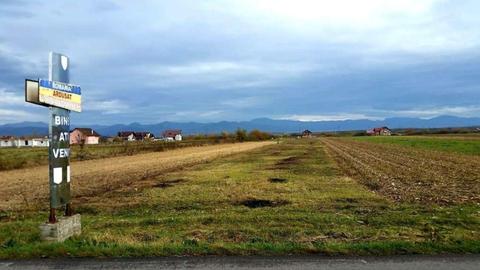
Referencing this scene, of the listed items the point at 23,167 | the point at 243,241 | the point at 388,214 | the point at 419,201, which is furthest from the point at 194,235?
the point at 23,167

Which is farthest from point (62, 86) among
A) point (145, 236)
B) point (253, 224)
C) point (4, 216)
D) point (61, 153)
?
point (4, 216)

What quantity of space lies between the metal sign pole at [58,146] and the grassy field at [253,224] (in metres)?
0.79

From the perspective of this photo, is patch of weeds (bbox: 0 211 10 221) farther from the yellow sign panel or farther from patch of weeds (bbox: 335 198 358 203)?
patch of weeds (bbox: 335 198 358 203)

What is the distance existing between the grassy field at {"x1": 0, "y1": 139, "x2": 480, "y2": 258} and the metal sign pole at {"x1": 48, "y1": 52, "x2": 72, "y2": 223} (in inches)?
31.2

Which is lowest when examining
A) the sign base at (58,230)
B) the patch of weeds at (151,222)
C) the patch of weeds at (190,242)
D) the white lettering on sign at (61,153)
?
the patch of weeds at (151,222)

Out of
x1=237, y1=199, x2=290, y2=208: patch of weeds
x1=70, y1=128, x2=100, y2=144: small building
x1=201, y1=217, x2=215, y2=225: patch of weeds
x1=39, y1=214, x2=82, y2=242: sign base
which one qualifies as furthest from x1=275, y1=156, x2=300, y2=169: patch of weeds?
x1=70, y1=128, x2=100, y2=144: small building

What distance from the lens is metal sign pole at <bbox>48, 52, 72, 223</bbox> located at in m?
9.02

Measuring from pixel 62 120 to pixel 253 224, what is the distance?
4394 mm

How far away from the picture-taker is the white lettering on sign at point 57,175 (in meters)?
9.10

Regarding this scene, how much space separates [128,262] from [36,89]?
138 inches

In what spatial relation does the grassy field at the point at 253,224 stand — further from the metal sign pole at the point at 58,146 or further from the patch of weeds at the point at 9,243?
the metal sign pole at the point at 58,146

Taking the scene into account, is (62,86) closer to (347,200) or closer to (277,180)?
(347,200)

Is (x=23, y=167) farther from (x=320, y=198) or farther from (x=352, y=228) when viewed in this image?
(x=352, y=228)

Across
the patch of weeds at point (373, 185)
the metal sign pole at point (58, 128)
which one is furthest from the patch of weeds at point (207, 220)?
the patch of weeds at point (373, 185)
